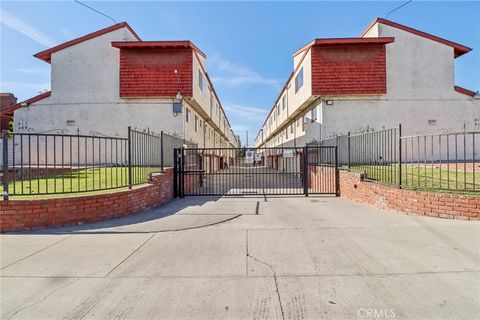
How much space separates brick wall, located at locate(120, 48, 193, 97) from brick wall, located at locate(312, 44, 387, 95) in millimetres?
6959

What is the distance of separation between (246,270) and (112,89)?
46.8 ft

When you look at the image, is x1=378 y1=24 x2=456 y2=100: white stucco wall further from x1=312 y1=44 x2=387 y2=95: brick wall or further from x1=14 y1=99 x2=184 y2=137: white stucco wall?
x1=14 y1=99 x2=184 y2=137: white stucco wall

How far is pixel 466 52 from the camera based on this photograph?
14.7 m

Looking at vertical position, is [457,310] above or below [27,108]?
below

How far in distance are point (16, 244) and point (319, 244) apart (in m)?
5.18

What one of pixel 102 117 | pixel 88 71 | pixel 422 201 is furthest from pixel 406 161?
pixel 88 71

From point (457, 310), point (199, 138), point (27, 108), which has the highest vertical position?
point (27, 108)

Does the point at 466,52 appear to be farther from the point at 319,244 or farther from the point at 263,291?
the point at 263,291

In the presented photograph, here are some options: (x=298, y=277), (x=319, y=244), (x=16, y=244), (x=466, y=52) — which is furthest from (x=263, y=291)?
(x=466, y=52)

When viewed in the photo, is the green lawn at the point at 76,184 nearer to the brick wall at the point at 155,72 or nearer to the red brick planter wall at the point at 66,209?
the red brick planter wall at the point at 66,209

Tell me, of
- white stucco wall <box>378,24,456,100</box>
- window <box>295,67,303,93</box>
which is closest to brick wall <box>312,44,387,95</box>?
white stucco wall <box>378,24,456,100</box>

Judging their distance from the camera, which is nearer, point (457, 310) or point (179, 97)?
point (457, 310)

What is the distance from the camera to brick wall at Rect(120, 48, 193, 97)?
44.3 feet

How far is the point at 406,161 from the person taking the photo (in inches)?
232
